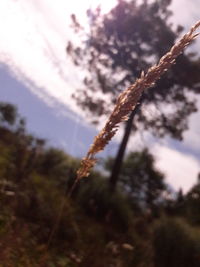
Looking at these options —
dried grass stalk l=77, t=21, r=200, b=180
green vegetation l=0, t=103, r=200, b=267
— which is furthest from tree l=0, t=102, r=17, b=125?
dried grass stalk l=77, t=21, r=200, b=180

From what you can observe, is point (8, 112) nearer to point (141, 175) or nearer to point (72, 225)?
point (141, 175)

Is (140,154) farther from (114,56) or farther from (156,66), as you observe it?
(156,66)

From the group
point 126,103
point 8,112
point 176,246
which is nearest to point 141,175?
point 8,112

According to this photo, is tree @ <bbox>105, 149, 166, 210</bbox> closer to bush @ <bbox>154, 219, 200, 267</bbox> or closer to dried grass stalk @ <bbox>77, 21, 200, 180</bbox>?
bush @ <bbox>154, 219, 200, 267</bbox>

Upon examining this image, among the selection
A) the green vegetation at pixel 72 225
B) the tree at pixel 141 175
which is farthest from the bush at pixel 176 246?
the tree at pixel 141 175

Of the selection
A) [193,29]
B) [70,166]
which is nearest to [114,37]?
[70,166]

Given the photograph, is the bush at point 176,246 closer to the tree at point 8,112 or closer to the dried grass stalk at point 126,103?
the dried grass stalk at point 126,103
